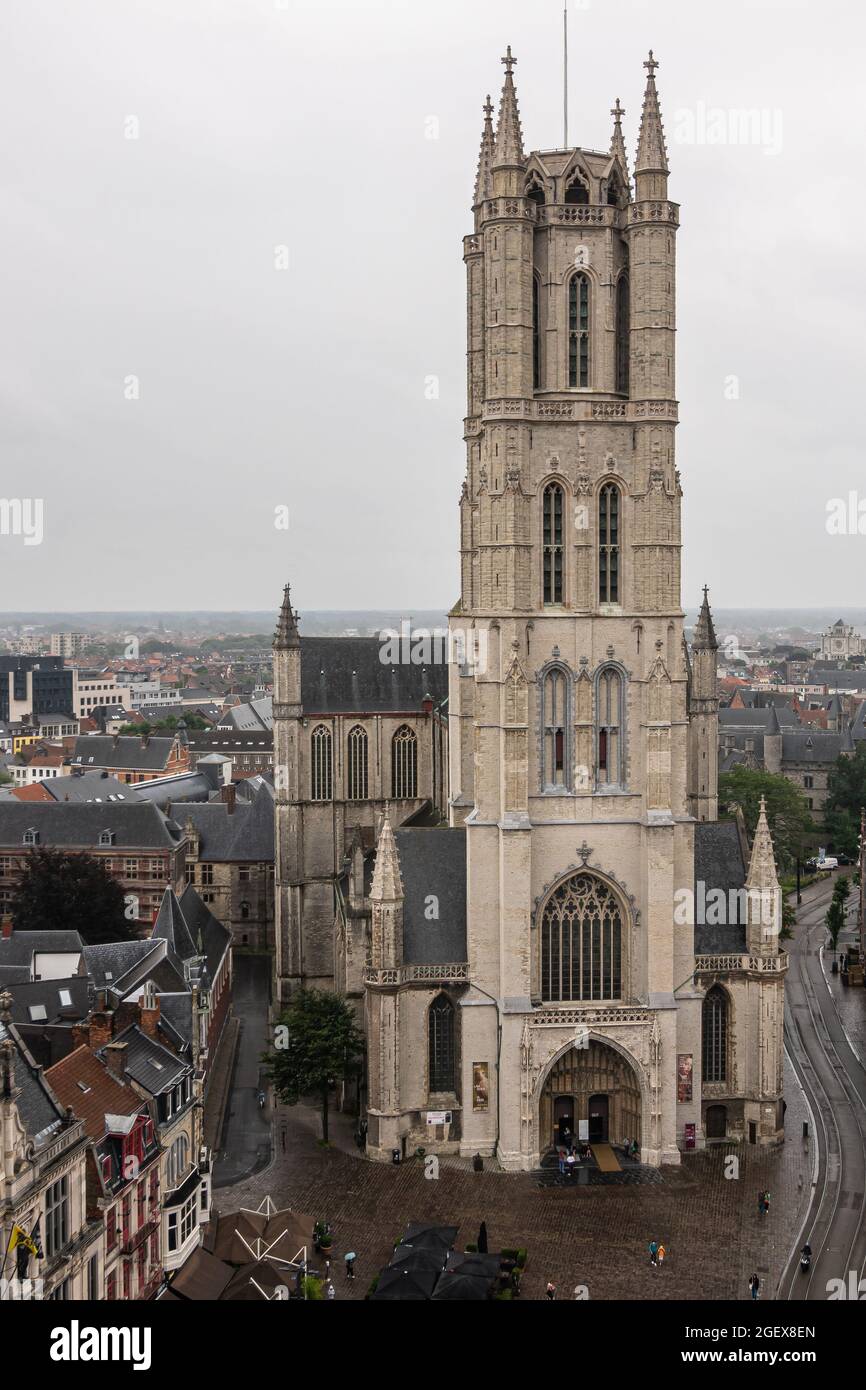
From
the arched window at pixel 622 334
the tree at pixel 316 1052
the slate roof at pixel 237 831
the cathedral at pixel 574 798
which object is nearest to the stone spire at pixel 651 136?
the cathedral at pixel 574 798

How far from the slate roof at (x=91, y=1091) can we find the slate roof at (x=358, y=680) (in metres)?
38.5

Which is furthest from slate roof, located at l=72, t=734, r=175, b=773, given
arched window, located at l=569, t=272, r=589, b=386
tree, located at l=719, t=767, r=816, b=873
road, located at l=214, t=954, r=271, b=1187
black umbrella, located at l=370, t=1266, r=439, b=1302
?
black umbrella, located at l=370, t=1266, r=439, b=1302

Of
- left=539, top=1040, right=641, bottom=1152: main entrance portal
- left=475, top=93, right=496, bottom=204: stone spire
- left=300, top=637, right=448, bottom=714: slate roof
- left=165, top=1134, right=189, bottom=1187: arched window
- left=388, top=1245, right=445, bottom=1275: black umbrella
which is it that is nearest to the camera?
left=388, top=1245, right=445, bottom=1275: black umbrella

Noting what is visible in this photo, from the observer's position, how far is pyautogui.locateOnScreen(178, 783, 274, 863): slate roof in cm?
9962

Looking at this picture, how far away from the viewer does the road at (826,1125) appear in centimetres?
4791

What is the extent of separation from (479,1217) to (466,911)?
42.9 ft

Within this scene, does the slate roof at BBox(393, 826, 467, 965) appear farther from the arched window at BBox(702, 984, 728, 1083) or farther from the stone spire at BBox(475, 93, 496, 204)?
the stone spire at BBox(475, 93, 496, 204)

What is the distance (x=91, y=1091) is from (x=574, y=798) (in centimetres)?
2459

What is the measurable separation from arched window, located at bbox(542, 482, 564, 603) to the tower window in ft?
20.2

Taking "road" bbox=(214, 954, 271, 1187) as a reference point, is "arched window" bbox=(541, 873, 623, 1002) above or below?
above

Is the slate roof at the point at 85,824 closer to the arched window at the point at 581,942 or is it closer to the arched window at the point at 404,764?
the arched window at the point at 404,764

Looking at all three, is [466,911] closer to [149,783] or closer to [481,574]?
[481,574]

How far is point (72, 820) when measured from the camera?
99.1 metres
